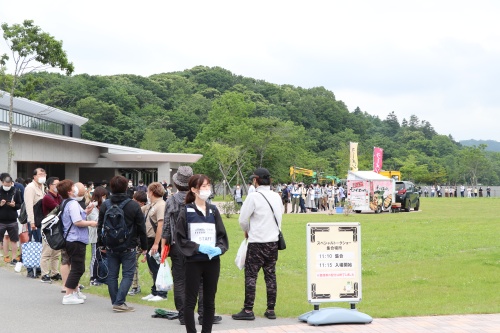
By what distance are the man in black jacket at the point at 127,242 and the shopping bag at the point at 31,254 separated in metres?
3.82

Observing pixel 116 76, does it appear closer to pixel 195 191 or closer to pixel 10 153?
pixel 10 153

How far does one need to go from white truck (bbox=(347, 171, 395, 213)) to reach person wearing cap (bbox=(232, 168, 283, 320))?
2604cm

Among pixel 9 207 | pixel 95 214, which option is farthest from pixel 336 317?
pixel 9 207

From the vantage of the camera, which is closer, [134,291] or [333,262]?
[333,262]

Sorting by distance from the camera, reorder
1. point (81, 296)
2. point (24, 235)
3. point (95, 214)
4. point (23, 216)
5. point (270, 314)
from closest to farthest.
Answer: point (270, 314) < point (81, 296) < point (95, 214) < point (23, 216) < point (24, 235)

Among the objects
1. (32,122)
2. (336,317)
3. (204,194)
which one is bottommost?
(336,317)

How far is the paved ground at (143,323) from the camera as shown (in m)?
7.40

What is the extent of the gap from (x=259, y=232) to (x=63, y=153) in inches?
1544

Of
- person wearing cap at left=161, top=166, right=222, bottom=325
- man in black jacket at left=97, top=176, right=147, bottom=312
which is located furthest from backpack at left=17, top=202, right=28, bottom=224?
person wearing cap at left=161, top=166, right=222, bottom=325

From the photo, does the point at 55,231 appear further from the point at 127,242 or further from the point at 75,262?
the point at 127,242

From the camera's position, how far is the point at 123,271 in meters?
8.55

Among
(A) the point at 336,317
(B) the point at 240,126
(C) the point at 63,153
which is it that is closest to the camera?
(A) the point at 336,317

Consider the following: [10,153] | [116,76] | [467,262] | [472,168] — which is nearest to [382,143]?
[472,168]

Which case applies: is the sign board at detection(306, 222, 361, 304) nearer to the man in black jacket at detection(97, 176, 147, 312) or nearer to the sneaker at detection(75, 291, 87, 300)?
the man in black jacket at detection(97, 176, 147, 312)
